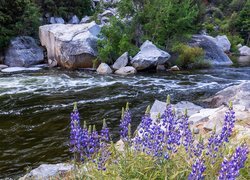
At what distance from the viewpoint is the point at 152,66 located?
60.7ft

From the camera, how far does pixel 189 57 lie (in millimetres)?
19766

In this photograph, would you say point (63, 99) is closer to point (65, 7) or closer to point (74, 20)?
point (74, 20)

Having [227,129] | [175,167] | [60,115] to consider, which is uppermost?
[227,129]

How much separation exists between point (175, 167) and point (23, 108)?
26.9ft

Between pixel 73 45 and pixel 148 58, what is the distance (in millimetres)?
4540

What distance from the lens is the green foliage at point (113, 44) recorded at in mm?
18723

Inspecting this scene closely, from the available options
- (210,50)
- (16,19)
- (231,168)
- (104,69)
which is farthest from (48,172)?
(210,50)

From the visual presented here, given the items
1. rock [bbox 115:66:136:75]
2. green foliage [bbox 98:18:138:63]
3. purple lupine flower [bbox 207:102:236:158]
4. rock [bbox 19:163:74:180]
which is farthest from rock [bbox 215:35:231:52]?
purple lupine flower [bbox 207:102:236:158]

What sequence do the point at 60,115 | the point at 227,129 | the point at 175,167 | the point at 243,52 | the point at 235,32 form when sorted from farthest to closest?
the point at 235,32
the point at 243,52
the point at 60,115
the point at 175,167
the point at 227,129

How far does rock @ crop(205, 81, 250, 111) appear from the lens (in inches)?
378

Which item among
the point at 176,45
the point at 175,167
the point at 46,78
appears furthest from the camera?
the point at 176,45

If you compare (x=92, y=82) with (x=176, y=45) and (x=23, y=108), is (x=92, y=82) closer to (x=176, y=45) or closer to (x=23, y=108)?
(x=23, y=108)

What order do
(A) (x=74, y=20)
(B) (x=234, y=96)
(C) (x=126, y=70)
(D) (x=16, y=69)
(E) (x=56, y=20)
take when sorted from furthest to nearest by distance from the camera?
(A) (x=74, y=20) < (E) (x=56, y=20) < (D) (x=16, y=69) < (C) (x=126, y=70) < (B) (x=234, y=96)

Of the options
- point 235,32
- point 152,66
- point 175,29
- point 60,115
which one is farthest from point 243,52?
point 60,115
